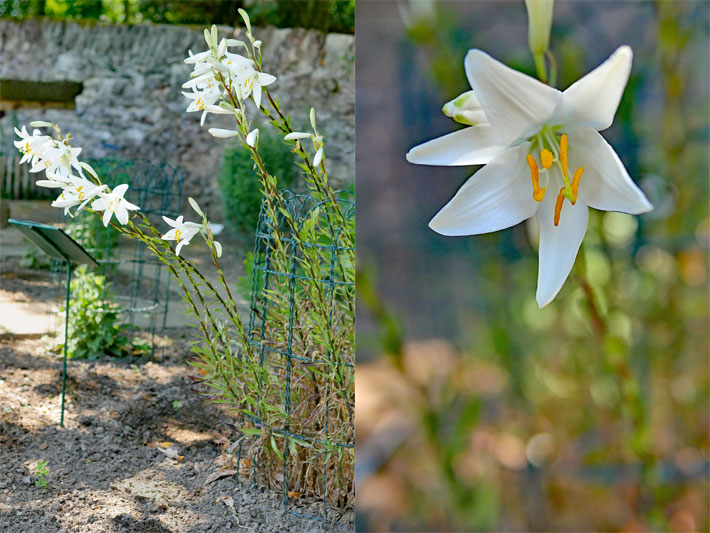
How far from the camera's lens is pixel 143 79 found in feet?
23.3

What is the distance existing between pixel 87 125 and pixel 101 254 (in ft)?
9.05

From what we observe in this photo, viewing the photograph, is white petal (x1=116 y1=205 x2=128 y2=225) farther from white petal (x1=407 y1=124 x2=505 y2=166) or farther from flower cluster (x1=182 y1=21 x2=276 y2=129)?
white petal (x1=407 y1=124 x2=505 y2=166)

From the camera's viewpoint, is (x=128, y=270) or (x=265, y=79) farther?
(x=128, y=270)

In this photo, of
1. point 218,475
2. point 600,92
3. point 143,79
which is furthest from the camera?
point 143,79

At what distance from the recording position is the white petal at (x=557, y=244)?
17.0 inches

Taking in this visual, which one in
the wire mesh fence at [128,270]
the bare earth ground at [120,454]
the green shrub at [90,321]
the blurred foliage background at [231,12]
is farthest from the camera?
the blurred foliage background at [231,12]

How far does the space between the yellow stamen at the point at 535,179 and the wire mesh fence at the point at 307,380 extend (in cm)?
133

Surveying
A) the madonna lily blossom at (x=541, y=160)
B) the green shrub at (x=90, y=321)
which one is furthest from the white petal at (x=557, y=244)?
the green shrub at (x=90, y=321)

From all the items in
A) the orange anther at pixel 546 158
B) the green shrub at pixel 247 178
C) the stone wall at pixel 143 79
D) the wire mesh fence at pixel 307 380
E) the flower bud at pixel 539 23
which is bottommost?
the wire mesh fence at pixel 307 380

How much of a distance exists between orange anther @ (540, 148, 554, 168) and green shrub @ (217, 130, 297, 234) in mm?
5591

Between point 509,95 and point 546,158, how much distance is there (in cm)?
4

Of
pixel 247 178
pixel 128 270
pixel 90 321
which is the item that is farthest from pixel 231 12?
pixel 90 321

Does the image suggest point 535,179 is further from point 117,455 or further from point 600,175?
point 117,455

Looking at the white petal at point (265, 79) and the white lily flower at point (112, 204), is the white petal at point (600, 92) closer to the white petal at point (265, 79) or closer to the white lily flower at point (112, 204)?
the white petal at point (265, 79)
